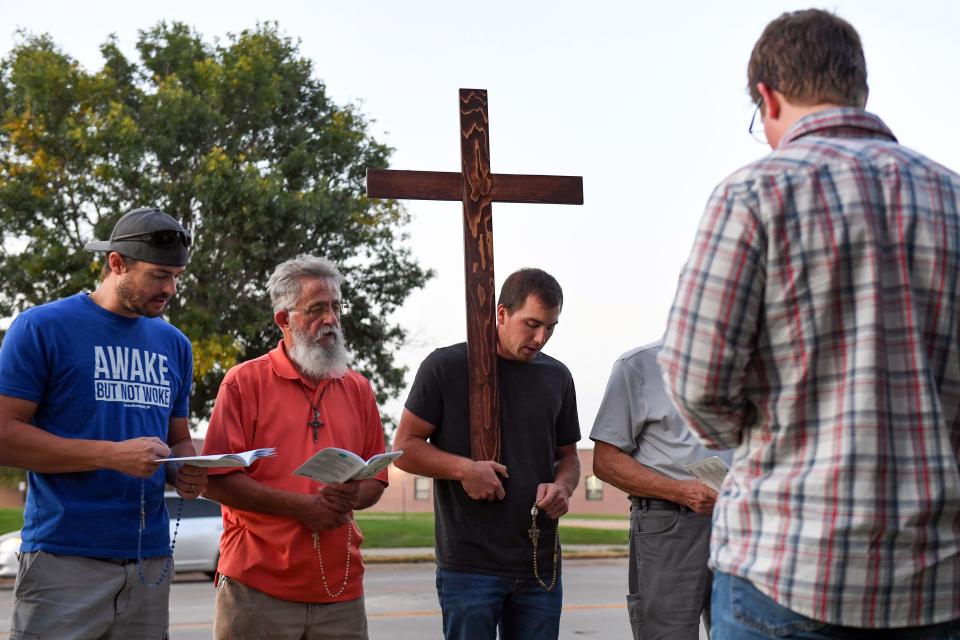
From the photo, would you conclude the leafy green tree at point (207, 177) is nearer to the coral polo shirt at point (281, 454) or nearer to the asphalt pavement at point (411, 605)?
the asphalt pavement at point (411, 605)

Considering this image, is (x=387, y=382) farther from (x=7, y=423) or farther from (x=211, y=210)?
(x=7, y=423)

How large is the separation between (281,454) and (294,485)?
135mm

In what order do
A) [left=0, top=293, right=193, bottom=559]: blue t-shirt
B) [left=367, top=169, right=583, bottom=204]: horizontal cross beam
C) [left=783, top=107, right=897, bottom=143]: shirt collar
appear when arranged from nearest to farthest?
[left=783, top=107, right=897, bottom=143]: shirt collar
[left=0, top=293, right=193, bottom=559]: blue t-shirt
[left=367, top=169, right=583, bottom=204]: horizontal cross beam

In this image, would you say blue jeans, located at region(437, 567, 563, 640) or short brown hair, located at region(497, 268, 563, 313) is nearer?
blue jeans, located at region(437, 567, 563, 640)

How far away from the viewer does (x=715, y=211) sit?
93.4 inches

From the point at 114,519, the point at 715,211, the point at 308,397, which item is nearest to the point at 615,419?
the point at 308,397

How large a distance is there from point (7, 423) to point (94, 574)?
0.61 metres

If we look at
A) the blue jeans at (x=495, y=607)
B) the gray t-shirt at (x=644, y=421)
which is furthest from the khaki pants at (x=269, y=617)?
the gray t-shirt at (x=644, y=421)

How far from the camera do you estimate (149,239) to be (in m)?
4.35

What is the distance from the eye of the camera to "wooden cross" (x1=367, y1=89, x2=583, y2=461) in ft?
16.8

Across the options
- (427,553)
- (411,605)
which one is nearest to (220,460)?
(411,605)

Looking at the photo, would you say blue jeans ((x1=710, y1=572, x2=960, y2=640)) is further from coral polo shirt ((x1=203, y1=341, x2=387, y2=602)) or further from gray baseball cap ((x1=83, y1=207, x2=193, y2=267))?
gray baseball cap ((x1=83, y1=207, x2=193, y2=267))

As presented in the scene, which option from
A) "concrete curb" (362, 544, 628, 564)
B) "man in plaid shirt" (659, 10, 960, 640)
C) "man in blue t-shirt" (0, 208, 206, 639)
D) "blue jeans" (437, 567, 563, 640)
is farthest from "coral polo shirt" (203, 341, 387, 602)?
A: "concrete curb" (362, 544, 628, 564)

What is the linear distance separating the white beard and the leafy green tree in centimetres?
1591
